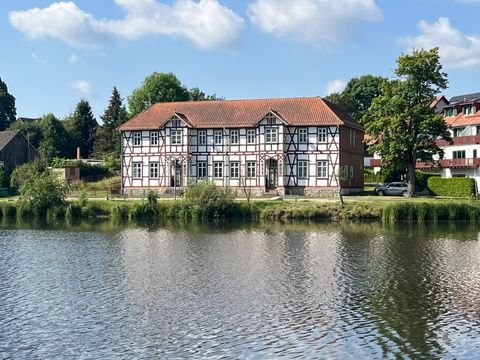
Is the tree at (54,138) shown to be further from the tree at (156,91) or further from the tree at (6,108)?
the tree at (6,108)

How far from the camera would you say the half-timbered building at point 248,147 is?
58.5 metres

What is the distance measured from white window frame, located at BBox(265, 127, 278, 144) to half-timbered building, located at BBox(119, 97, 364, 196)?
0.09 meters

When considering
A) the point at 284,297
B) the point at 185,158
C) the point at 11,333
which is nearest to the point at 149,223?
the point at 185,158

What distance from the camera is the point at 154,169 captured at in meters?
62.3

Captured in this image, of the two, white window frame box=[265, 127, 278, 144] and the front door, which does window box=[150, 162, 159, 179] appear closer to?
the front door

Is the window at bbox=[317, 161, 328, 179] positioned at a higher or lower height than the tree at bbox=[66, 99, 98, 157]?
lower

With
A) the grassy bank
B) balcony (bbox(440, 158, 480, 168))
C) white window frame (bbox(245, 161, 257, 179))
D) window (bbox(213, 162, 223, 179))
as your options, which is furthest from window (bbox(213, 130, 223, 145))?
balcony (bbox(440, 158, 480, 168))

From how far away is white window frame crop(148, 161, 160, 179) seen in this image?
204 feet

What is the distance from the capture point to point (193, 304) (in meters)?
20.7

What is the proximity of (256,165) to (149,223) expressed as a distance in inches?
630

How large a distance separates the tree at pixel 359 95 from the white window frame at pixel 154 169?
43.4 meters

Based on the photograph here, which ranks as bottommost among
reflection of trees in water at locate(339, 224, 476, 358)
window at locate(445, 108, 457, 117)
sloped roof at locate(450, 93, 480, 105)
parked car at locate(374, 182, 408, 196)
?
reflection of trees in water at locate(339, 224, 476, 358)

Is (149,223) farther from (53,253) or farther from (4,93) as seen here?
(4,93)

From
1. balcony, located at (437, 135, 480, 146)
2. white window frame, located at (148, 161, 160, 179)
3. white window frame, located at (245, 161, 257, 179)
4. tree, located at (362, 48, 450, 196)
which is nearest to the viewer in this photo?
tree, located at (362, 48, 450, 196)
